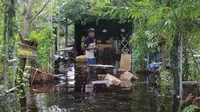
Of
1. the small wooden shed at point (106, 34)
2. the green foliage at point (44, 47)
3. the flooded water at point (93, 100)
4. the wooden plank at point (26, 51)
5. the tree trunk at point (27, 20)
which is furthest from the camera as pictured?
the small wooden shed at point (106, 34)

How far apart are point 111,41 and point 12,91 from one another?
17.0m

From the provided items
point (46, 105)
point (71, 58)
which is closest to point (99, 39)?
point (71, 58)

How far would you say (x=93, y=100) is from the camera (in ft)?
26.2

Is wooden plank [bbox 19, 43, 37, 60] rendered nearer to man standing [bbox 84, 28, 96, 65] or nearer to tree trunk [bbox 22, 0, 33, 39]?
tree trunk [bbox 22, 0, 33, 39]

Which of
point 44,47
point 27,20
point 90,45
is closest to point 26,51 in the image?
point 27,20

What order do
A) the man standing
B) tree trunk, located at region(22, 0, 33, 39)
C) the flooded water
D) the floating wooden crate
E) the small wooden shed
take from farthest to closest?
the small wooden shed
the man standing
tree trunk, located at region(22, 0, 33, 39)
the floating wooden crate
the flooded water

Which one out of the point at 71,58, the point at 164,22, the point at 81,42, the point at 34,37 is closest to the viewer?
the point at 164,22

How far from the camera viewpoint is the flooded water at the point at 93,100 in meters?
7.03

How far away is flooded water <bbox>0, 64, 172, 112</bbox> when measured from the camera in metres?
7.03

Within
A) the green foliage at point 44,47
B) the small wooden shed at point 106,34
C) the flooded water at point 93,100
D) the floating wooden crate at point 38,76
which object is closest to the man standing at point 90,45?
the green foliage at point 44,47

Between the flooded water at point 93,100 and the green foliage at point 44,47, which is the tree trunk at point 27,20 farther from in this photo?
the flooded water at point 93,100

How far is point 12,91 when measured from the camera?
6051 millimetres

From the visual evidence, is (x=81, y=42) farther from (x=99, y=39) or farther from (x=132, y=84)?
(x=132, y=84)

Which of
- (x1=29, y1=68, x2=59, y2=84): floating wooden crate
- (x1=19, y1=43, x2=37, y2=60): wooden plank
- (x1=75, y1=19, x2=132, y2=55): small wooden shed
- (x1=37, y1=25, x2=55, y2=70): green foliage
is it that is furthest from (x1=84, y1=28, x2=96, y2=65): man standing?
(x1=75, y1=19, x2=132, y2=55): small wooden shed
